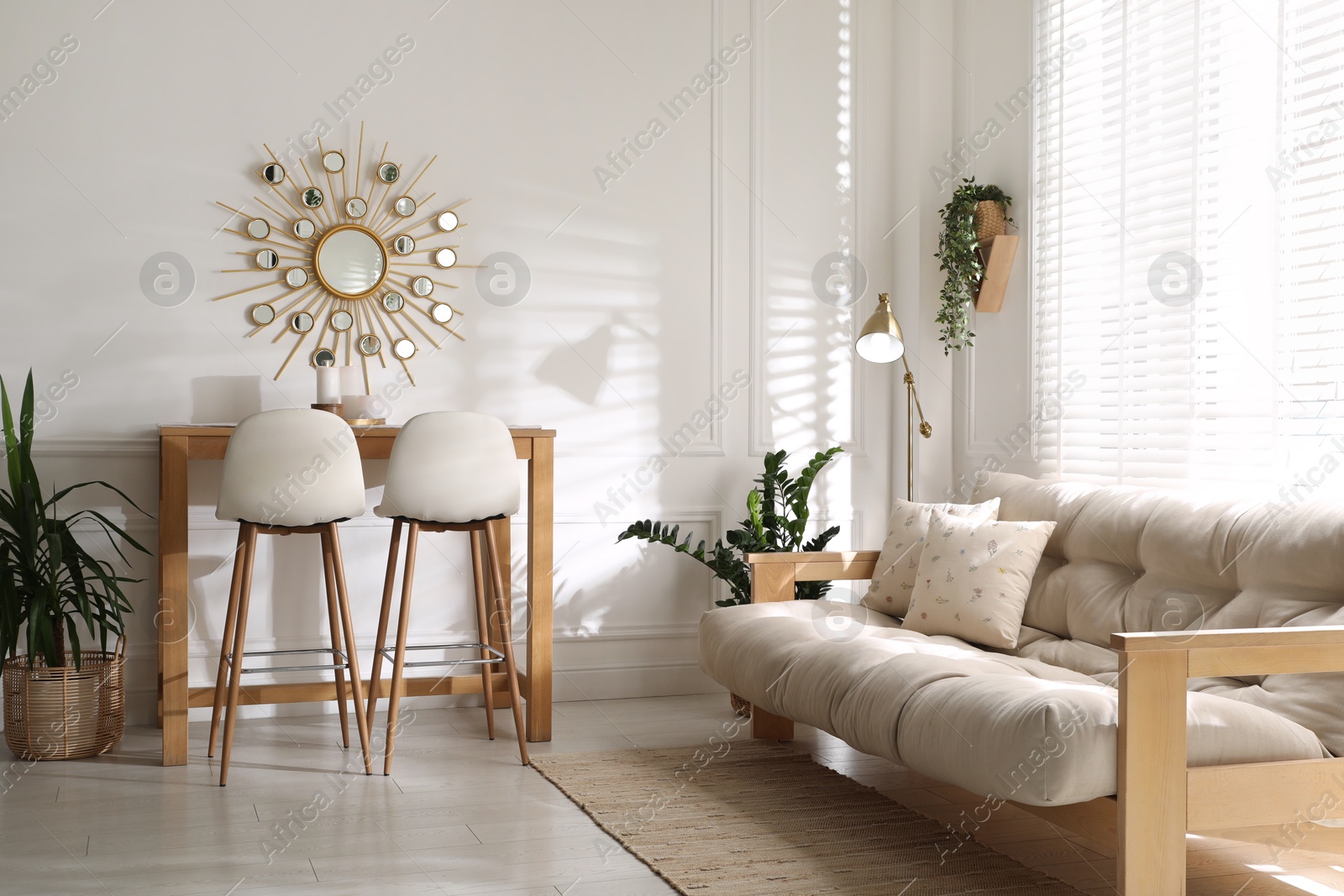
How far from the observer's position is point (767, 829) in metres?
2.76

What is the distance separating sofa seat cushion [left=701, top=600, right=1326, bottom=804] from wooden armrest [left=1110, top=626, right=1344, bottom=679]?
0.36 feet

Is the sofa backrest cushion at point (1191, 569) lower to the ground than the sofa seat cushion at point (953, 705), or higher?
higher

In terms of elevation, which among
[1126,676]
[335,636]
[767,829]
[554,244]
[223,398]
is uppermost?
[554,244]

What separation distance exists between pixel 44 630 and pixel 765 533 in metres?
2.30

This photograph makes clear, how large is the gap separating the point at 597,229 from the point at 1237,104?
214 centimetres

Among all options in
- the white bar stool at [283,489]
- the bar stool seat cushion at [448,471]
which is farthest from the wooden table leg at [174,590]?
the bar stool seat cushion at [448,471]

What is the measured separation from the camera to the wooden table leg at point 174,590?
333cm

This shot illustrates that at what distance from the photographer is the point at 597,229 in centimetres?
428

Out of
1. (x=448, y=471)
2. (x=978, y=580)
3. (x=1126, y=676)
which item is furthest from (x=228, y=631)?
(x=1126, y=676)

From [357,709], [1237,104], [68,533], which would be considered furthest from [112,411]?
[1237,104]

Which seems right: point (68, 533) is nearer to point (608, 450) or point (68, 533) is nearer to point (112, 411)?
point (112, 411)

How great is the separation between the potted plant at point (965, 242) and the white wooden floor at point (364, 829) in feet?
5.45

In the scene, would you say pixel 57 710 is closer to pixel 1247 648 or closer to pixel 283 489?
pixel 283 489

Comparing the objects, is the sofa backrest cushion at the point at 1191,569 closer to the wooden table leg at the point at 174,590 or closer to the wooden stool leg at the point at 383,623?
the wooden stool leg at the point at 383,623
